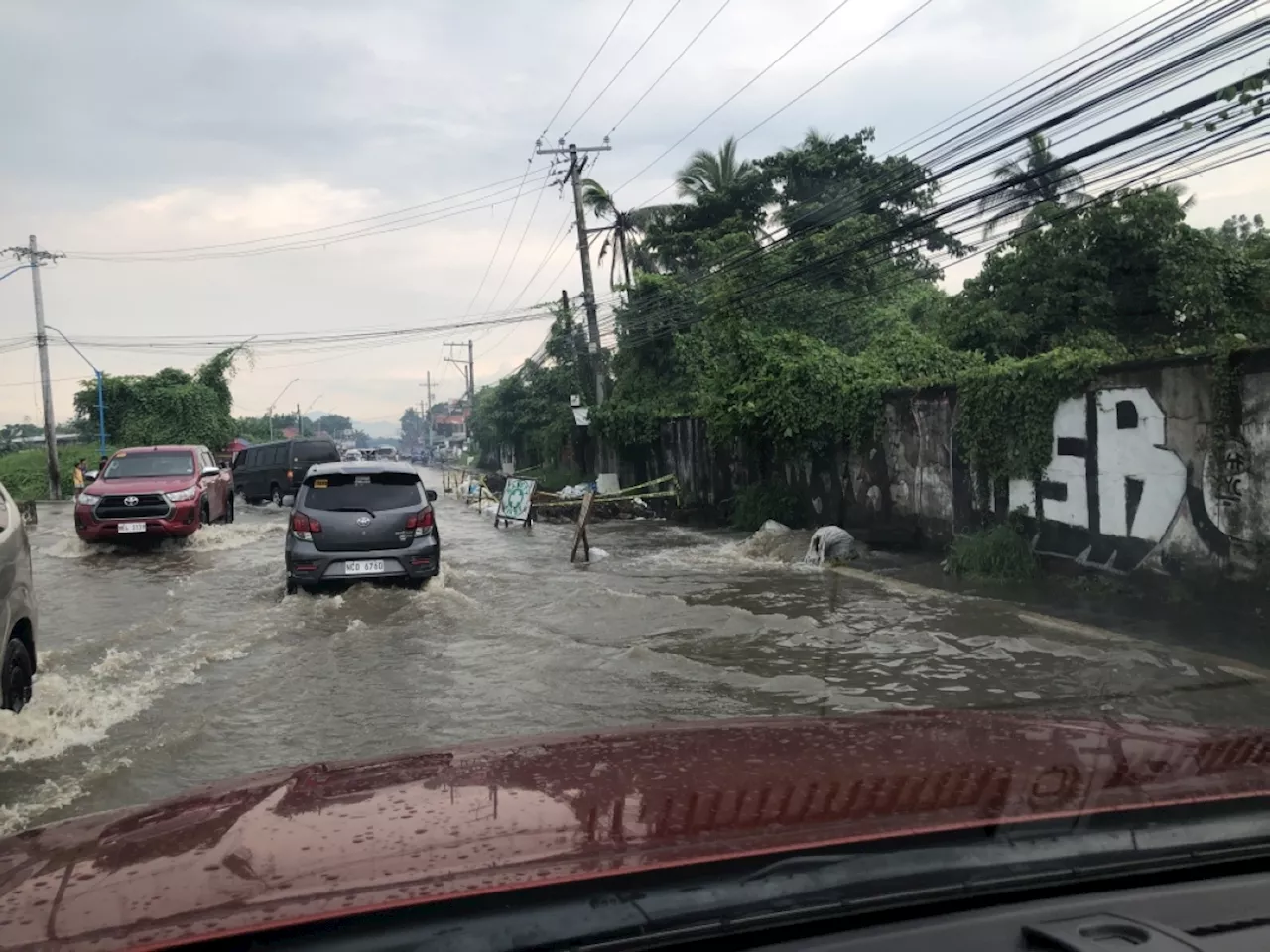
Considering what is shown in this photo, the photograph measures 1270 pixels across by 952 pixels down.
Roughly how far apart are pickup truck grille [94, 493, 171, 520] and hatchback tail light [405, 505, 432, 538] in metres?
6.79

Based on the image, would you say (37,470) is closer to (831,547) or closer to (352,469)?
(352,469)

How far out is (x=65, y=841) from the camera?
223cm

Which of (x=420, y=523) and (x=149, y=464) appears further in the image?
(x=149, y=464)

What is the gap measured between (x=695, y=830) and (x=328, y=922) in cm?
71

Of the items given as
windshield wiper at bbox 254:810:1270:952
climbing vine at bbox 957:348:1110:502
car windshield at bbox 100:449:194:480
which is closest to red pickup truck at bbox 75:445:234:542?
car windshield at bbox 100:449:194:480

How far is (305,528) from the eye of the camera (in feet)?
34.4

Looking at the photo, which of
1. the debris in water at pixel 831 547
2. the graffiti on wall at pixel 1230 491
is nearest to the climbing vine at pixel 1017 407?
the graffiti on wall at pixel 1230 491

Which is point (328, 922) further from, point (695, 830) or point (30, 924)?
point (695, 830)

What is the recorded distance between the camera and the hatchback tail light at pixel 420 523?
10.8m

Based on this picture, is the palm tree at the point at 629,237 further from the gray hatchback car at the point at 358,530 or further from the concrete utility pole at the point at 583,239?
the gray hatchback car at the point at 358,530

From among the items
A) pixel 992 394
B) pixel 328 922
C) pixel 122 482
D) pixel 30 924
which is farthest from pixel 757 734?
pixel 122 482

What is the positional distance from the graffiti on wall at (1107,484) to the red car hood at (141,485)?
1286 centimetres

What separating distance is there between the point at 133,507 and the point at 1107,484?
1365 cm

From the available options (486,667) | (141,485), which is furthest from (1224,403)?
(141,485)
